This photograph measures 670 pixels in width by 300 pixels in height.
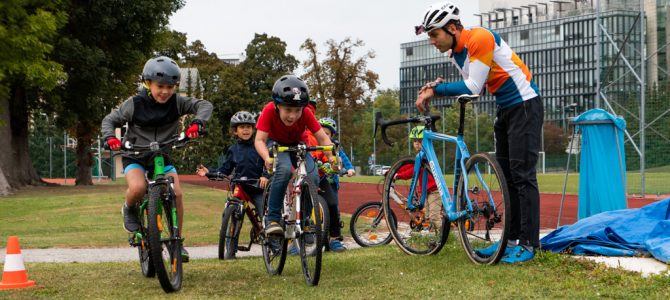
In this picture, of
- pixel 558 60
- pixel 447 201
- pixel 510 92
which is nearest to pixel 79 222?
pixel 447 201

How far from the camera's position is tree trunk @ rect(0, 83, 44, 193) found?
34781 millimetres

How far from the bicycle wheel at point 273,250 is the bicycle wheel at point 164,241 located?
936mm

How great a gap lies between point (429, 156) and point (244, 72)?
7983 centimetres

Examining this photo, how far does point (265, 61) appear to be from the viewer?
89.2 metres

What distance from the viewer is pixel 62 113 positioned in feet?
126

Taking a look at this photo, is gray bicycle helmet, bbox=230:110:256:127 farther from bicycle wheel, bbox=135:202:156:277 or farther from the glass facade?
the glass facade

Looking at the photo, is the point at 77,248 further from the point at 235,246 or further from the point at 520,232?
the point at 520,232

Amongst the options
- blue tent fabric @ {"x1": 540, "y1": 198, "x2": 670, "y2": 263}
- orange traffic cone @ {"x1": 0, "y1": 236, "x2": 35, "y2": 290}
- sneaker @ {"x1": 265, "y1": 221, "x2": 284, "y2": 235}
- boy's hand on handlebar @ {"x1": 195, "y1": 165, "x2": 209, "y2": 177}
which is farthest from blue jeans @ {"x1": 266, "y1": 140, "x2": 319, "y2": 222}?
blue tent fabric @ {"x1": 540, "y1": 198, "x2": 670, "y2": 263}

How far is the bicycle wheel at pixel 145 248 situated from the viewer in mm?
7359

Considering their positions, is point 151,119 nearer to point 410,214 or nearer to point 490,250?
point 410,214

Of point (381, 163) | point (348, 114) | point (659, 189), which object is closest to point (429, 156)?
point (659, 189)

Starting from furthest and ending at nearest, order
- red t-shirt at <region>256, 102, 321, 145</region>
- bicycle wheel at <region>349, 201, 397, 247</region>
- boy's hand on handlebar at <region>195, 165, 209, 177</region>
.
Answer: bicycle wheel at <region>349, 201, 397, 247</region> < boy's hand on handlebar at <region>195, 165, 209, 177</region> < red t-shirt at <region>256, 102, 321, 145</region>

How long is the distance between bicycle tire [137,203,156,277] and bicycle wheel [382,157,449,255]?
2.33 metres

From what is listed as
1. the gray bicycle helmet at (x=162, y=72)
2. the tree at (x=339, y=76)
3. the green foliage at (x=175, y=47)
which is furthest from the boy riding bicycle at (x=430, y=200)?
the tree at (x=339, y=76)
